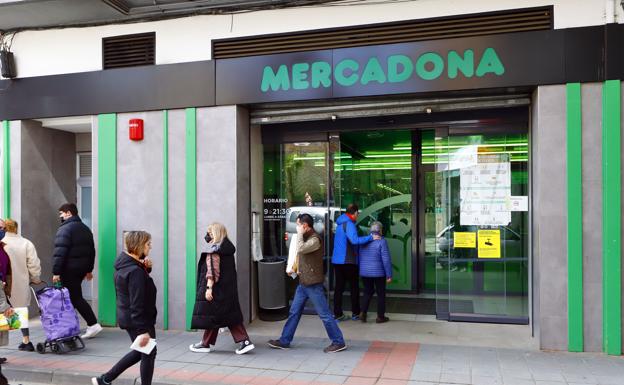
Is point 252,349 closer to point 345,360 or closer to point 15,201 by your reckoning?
point 345,360

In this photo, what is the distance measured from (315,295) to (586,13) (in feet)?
15.1

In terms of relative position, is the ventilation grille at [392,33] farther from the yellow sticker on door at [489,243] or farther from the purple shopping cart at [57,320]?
the purple shopping cart at [57,320]

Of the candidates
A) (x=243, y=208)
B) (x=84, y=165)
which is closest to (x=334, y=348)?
(x=243, y=208)

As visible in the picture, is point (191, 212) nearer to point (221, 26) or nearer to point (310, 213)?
point (310, 213)

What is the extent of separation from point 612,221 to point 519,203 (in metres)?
1.28

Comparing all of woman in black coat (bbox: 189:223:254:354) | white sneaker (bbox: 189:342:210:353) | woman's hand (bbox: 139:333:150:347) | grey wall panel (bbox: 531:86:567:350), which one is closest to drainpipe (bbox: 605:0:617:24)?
grey wall panel (bbox: 531:86:567:350)

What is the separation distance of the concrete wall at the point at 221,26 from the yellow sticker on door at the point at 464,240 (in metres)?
2.92

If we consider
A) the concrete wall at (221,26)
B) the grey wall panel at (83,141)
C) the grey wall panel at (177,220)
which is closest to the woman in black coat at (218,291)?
the grey wall panel at (177,220)

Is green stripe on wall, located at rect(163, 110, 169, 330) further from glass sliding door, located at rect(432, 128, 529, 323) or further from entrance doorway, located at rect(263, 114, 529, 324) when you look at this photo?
glass sliding door, located at rect(432, 128, 529, 323)

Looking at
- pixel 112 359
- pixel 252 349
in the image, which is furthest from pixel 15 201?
pixel 252 349

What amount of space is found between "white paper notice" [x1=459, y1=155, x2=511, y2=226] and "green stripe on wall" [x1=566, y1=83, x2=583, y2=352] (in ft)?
3.57

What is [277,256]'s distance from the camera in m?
7.91

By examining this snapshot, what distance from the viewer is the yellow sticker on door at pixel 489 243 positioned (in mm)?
6871

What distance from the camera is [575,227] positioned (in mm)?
5750
